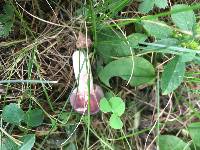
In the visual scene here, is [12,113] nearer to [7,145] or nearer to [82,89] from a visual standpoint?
[7,145]

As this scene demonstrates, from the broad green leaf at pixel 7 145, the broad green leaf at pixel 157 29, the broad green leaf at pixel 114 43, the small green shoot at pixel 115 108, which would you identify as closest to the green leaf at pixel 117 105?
the small green shoot at pixel 115 108

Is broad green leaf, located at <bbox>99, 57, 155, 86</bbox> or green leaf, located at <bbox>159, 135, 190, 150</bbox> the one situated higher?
broad green leaf, located at <bbox>99, 57, 155, 86</bbox>

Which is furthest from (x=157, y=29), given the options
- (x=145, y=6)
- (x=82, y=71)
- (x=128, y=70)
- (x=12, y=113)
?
(x=12, y=113)

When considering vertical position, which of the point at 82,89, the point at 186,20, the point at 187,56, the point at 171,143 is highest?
the point at 186,20

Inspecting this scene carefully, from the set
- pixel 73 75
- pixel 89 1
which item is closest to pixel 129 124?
pixel 73 75

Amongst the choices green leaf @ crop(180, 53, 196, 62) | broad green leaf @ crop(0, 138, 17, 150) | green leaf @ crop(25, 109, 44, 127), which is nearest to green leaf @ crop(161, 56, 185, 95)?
green leaf @ crop(180, 53, 196, 62)

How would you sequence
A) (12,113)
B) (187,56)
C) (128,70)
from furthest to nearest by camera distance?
(128,70) → (12,113) → (187,56)

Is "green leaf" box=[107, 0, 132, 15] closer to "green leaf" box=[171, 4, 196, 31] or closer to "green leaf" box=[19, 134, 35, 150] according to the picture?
"green leaf" box=[171, 4, 196, 31]

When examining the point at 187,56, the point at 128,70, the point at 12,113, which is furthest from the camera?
the point at 128,70
